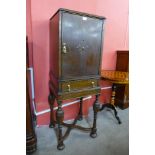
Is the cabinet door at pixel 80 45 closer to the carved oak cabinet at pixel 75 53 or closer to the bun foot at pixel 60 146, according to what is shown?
the carved oak cabinet at pixel 75 53

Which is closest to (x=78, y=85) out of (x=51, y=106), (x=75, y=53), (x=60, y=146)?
(x=75, y=53)

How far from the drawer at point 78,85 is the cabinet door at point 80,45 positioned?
0.25 feet

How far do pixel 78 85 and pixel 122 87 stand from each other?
1515 mm

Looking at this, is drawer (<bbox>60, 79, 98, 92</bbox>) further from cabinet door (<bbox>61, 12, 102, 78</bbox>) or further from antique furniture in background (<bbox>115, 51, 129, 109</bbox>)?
antique furniture in background (<bbox>115, 51, 129, 109</bbox>)

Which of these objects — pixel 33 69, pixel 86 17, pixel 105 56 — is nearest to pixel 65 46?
pixel 86 17

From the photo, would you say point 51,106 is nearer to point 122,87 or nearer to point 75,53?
point 75,53

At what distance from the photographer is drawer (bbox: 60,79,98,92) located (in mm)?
1599

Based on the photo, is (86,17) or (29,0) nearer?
(86,17)

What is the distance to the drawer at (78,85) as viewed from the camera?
160 centimetres

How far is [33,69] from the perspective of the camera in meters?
1.90

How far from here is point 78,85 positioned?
1.68m
